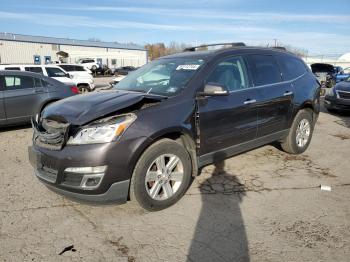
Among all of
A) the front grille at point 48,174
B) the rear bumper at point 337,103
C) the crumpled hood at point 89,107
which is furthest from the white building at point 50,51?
the front grille at point 48,174

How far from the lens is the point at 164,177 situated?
367 centimetres

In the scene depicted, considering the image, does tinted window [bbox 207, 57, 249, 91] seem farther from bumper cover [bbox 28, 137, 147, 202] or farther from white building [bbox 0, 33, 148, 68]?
white building [bbox 0, 33, 148, 68]

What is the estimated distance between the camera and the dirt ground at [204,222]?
295cm

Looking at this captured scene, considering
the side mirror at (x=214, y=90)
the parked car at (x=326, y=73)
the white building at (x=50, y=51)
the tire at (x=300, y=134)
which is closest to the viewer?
the side mirror at (x=214, y=90)

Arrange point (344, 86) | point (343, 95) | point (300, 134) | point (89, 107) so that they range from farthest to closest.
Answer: point (344, 86) < point (343, 95) < point (300, 134) < point (89, 107)

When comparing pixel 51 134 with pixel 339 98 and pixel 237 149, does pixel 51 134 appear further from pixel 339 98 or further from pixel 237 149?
pixel 339 98

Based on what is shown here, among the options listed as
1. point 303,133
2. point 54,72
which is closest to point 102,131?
point 303,133

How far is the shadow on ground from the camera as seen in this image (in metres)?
2.93

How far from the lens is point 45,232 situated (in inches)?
129

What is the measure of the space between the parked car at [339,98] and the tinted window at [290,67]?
5.29 m

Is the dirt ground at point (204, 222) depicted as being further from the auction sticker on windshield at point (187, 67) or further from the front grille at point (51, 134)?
the auction sticker on windshield at point (187, 67)

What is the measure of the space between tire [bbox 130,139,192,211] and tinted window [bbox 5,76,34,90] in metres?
5.54

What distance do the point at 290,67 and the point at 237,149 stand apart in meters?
2.05

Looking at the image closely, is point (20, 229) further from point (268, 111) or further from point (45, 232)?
point (268, 111)
